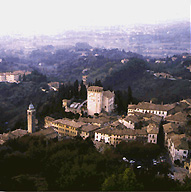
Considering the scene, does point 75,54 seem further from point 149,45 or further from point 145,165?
point 145,165

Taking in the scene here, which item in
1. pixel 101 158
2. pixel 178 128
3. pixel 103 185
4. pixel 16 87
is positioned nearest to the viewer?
pixel 103 185

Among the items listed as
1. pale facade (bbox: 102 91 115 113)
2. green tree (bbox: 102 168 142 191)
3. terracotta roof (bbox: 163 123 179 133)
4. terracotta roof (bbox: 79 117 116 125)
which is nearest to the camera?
green tree (bbox: 102 168 142 191)

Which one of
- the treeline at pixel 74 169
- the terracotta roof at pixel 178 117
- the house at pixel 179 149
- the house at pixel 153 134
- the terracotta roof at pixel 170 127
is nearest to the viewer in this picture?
the treeline at pixel 74 169

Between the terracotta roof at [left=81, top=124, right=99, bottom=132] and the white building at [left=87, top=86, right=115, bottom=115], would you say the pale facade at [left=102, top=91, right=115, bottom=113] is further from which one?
the terracotta roof at [left=81, top=124, right=99, bottom=132]

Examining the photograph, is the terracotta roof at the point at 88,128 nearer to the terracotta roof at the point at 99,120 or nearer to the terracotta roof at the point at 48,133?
the terracotta roof at the point at 99,120

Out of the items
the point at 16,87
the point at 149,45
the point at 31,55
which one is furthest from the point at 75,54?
the point at 16,87

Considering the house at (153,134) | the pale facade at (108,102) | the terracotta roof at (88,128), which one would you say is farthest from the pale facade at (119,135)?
the pale facade at (108,102)

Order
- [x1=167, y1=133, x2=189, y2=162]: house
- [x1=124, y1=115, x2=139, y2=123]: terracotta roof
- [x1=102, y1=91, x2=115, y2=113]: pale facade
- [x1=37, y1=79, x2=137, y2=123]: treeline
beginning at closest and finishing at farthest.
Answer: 1. [x1=167, y1=133, x2=189, y2=162]: house
2. [x1=124, y1=115, x2=139, y2=123]: terracotta roof
3. [x1=102, y1=91, x2=115, y2=113]: pale facade
4. [x1=37, y1=79, x2=137, y2=123]: treeline

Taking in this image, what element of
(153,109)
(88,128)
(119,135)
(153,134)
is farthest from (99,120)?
(153,134)

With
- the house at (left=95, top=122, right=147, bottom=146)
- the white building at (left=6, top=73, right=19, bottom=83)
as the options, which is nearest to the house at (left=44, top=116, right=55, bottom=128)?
the house at (left=95, top=122, right=147, bottom=146)
